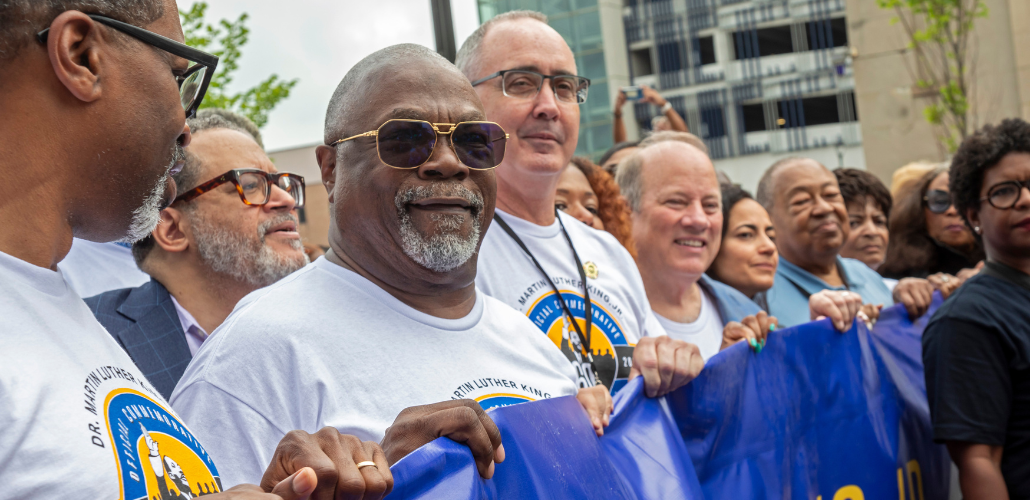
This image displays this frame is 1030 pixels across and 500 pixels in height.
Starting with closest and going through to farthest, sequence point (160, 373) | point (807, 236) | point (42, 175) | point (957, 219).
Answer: point (42, 175) → point (160, 373) → point (807, 236) → point (957, 219)

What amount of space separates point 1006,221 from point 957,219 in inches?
92.7

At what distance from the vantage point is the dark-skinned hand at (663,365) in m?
2.46

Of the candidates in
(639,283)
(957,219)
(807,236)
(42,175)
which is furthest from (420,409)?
(957,219)

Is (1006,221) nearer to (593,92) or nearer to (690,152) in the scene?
(690,152)

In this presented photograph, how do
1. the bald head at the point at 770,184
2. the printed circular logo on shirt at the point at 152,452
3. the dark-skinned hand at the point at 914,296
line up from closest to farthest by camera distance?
1. the printed circular logo on shirt at the point at 152,452
2. the dark-skinned hand at the point at 914,296
3. the bald head at the point at 770,184

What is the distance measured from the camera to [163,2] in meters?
1.51

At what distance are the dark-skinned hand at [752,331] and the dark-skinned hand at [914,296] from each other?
1463mm

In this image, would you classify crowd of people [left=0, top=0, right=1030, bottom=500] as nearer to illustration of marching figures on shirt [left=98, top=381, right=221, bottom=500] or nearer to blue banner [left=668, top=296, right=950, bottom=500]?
illustration of marching figures on shirt [left=98, top=381, right=221, bottom=500]

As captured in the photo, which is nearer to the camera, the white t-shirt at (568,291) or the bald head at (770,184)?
the white t-shirt at (568,291)

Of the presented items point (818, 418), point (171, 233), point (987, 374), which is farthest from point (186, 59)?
point (987, 374)

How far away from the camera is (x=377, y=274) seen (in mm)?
2123

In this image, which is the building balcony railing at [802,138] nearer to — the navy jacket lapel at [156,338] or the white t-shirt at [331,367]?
the navy jacket lapel at [156,338]

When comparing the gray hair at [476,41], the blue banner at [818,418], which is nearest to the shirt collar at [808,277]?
the blue banner at [818,418]

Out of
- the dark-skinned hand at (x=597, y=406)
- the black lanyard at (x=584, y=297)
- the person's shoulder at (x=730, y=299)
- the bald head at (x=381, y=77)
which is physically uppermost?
the bald head at (x=381, y=77)
